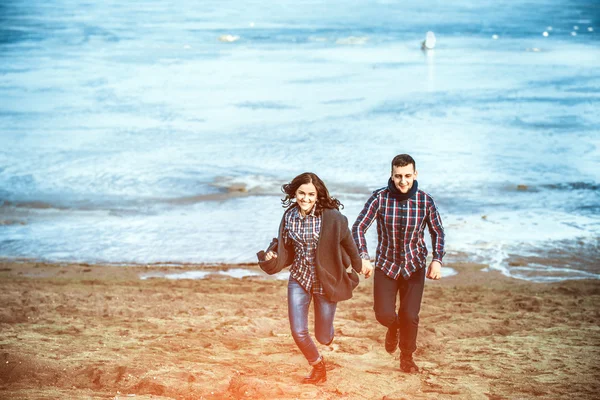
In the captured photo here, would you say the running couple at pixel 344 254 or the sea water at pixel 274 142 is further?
the sea water at pixel 274 142

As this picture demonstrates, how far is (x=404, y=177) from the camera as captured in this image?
564cm

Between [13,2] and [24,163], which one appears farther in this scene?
[13,2]

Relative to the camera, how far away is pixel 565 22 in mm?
67438

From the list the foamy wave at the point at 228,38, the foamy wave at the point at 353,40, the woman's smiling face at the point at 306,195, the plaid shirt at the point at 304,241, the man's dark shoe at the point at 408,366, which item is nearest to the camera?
the woman's smiling face at the point at 306,195

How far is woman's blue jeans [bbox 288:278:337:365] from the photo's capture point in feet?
18.1

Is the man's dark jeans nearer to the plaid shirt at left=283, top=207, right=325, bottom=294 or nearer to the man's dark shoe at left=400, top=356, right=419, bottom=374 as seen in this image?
the man's dark shoe at left=400, top=356, right=419, bottom=374

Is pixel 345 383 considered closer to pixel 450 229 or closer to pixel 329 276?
pixel 329 276

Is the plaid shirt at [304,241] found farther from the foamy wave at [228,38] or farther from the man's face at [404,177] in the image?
the foamy wave at [228,38]

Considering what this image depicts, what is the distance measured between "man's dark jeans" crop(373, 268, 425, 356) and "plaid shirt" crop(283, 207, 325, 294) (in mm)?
574

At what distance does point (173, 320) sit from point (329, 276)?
9.52 ft

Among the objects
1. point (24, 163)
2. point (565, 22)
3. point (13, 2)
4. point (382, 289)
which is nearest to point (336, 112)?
point (24, 163)

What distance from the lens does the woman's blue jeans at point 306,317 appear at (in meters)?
5.53

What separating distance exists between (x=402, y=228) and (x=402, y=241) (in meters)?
0.11

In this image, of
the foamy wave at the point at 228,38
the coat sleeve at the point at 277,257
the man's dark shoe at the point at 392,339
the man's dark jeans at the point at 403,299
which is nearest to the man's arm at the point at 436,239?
the man's dark jeans at the point at 403,299
